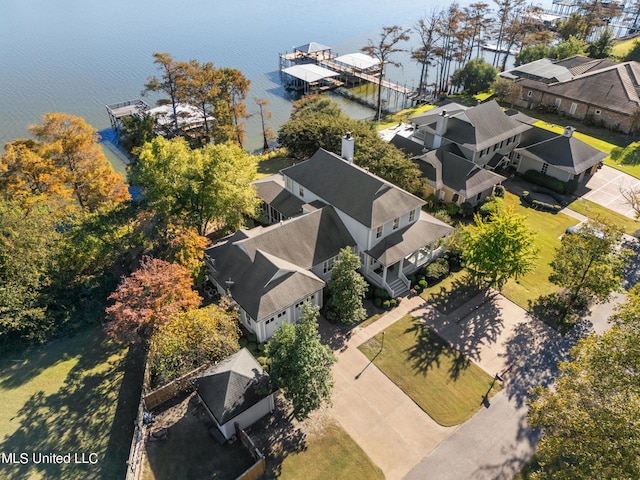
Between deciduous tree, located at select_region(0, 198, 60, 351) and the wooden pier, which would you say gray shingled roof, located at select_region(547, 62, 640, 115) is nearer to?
the wooden pier

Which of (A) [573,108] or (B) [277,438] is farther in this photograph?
(A) [573,108]

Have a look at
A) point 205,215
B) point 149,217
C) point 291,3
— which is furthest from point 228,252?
point 291,3

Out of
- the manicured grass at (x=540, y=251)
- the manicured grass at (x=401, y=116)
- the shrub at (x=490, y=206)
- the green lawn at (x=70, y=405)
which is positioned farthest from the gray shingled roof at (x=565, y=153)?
the green lawn at (x=70, y=405)

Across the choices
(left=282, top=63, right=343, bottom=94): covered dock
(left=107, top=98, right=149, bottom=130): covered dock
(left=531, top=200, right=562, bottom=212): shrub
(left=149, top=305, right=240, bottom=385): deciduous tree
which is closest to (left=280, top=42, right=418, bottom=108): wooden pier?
(left=282, top=63, right=343, bottom=94): covered dock

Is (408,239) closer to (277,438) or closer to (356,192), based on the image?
(356,192)

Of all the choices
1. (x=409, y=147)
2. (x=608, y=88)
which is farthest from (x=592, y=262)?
(x=608, y=88)

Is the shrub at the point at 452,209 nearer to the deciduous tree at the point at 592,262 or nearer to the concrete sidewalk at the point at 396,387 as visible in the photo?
the concrete sidewalk at the point at 396,387

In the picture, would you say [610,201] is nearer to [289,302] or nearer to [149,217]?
[289,302]
